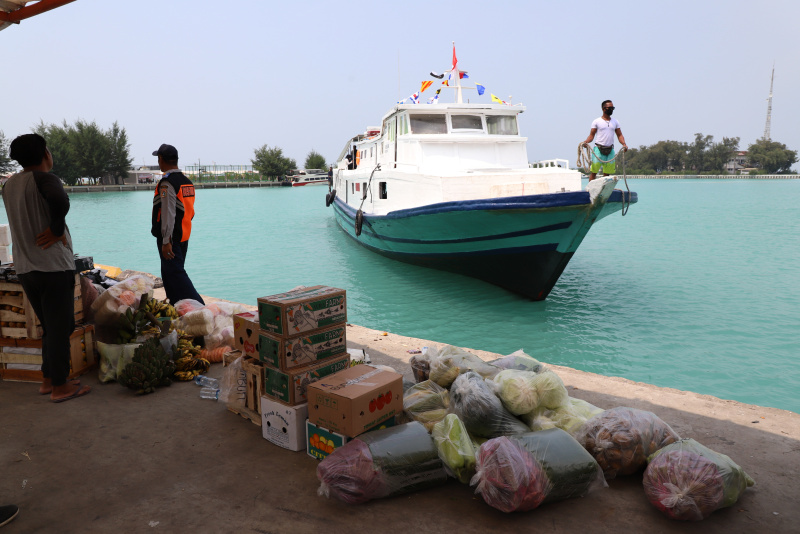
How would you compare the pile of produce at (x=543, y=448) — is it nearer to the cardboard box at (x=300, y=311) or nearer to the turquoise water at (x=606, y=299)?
the cardboard box at (x=300, y=311)

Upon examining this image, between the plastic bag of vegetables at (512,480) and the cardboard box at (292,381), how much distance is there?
1270 mm

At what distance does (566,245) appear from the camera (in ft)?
29.0

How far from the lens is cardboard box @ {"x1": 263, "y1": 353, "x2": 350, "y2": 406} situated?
10.7ft

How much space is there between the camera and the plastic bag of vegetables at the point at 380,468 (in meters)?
2.63

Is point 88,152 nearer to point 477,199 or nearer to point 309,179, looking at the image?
point 309,179

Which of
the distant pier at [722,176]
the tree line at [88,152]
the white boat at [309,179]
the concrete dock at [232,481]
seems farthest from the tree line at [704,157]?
the concrete dock at [232,481]

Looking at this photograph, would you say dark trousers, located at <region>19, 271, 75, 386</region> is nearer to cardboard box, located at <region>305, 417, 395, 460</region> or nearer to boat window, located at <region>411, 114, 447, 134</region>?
cardboard box, located at <region>305, 417, 395, 460</region>

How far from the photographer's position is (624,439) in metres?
2.83

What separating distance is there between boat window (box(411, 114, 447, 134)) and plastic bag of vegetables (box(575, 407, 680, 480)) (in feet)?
32.2

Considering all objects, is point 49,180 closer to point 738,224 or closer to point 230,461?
point 230,461

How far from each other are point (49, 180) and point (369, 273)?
10032 mm

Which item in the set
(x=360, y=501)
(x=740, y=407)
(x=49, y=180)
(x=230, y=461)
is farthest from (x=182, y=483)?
(x=740, y=407)

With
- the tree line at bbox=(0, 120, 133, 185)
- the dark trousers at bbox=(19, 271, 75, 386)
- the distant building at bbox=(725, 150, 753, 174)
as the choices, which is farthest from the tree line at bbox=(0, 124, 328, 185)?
the distant building at bbox=(725, 150, 753, 174)

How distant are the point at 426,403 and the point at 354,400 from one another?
2.26 ft
